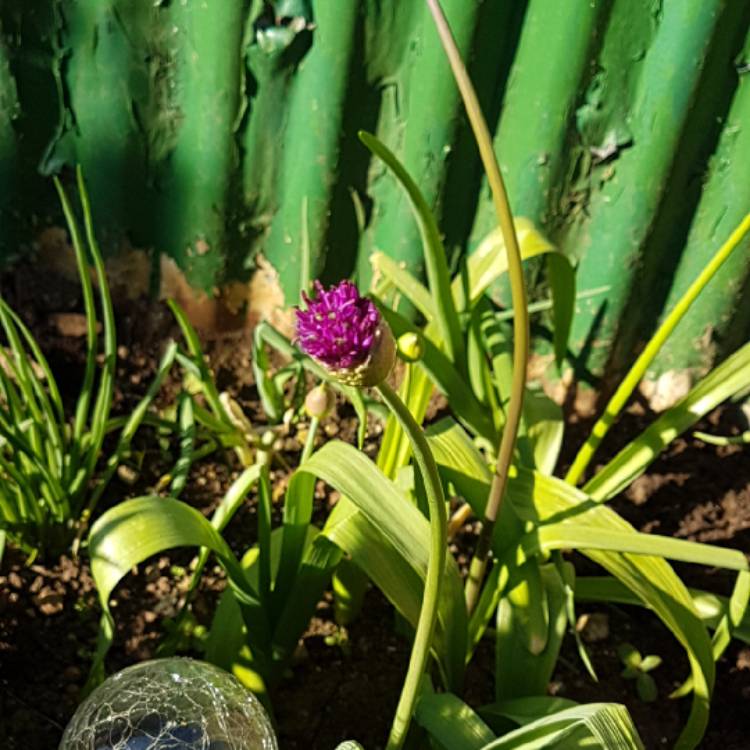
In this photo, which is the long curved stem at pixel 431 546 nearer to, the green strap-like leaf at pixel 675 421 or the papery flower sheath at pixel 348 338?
the papery flower sheath at pixel 348 338

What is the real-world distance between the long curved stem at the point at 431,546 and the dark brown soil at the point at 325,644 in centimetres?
38

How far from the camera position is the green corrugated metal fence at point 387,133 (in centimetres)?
163

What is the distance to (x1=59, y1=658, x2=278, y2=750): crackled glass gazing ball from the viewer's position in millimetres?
1004

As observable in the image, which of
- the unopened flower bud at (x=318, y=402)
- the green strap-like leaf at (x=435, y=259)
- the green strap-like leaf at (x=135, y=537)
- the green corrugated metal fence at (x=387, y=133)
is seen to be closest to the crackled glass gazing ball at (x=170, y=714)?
the green strap-like leaf at (x=135, y=537)

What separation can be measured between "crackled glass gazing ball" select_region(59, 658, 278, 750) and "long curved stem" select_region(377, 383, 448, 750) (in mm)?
154

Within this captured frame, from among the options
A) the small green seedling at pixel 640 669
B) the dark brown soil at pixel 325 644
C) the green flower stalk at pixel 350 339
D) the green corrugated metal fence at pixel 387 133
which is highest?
the green corrugated metal fence at pixel 387 133

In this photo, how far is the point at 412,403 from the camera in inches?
63.6

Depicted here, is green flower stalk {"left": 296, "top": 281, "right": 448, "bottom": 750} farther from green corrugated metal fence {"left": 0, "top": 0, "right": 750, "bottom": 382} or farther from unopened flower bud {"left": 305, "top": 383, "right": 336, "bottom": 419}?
green corrugated metal fence {"left": 0, "top": 0, "right": 750, "bottom": 382}

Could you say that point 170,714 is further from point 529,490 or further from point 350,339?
point 529,490

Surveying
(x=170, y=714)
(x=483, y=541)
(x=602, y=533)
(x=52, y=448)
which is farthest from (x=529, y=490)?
(x=52, y=448)

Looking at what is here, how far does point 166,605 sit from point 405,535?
569 mm

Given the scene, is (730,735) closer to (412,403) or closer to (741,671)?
(741,671)

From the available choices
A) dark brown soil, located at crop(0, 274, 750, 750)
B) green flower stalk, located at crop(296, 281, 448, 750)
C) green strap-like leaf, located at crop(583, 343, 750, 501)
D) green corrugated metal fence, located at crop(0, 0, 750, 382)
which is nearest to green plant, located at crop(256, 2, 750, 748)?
green strap-like leaf, located at crop(583, 343, 750, 501)

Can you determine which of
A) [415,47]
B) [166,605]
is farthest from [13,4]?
[166,605]
